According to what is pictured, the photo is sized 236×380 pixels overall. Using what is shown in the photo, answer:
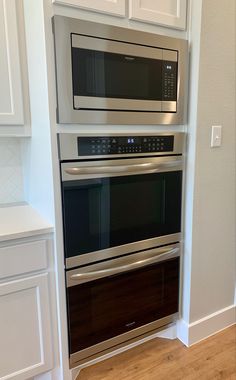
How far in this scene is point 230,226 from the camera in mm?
1830

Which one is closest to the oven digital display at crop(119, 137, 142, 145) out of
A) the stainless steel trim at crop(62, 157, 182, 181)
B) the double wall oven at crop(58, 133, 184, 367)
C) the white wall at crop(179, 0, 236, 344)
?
the double wall oven at crop(58, 133, 184, 367)

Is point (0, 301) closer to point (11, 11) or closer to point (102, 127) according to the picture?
point (102, 127)

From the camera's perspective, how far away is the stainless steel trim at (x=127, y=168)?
1289 mm

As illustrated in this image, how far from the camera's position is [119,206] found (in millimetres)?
1461

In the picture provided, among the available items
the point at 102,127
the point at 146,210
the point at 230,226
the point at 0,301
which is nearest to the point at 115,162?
the point at 102,127

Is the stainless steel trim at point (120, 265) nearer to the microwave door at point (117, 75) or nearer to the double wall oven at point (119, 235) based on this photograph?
the double wall oven at point (119, 235)

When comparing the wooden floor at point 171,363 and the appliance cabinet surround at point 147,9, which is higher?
the appliance cabinet surround at point 147,9

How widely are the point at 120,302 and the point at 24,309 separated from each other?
51cm

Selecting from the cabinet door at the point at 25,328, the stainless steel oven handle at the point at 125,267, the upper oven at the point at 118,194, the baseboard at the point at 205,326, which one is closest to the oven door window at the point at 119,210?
the upper oven at the point at 118,194

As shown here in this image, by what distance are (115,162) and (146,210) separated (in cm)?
34

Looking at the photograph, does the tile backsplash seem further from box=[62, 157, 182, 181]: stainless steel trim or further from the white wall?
the white wall

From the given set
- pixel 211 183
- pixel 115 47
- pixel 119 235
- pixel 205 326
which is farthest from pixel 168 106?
pixel 205 326

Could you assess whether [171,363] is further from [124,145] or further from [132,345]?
[124,145]

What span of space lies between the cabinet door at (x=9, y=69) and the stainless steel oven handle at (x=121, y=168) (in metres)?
0.48
